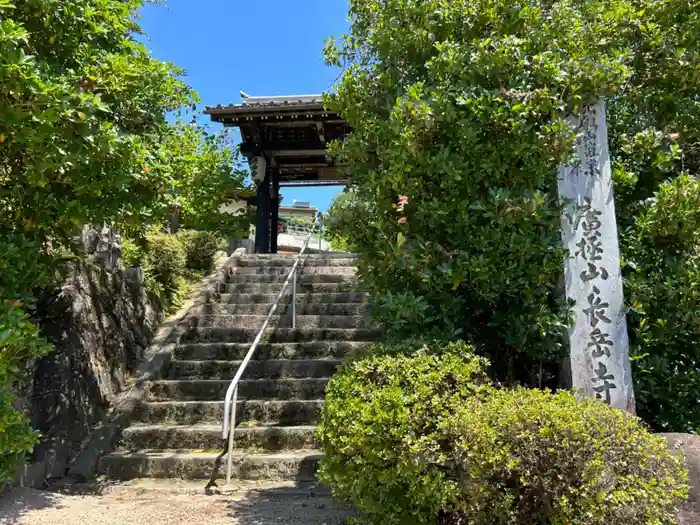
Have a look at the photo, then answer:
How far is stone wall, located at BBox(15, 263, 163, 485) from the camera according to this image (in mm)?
4750

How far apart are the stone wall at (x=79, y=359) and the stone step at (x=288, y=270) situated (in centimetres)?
224

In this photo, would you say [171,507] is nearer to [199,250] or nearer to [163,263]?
[163,263]

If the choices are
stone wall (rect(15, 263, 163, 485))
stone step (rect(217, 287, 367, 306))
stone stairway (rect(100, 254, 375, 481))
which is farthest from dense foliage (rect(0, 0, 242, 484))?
stone step (rect(217, 287, 367, 306))

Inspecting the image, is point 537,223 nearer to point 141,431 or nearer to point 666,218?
point 666,218

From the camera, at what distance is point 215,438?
4.96m

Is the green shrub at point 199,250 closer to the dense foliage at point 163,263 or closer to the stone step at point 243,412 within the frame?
the dense foliage at point 163,263

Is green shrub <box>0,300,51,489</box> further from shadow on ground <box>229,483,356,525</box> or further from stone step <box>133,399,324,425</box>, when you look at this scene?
stone step <box>133,399,324,425</box>

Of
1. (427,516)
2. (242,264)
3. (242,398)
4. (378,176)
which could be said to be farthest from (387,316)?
(242,264)

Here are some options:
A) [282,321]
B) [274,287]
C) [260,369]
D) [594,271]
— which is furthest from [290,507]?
[274,287]

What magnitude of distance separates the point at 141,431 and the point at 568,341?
3.96 m

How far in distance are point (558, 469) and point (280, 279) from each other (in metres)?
6.46

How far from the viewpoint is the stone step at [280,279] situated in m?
8.37

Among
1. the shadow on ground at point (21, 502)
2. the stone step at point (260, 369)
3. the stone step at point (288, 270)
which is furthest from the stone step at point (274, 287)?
the shadow on ground at point (21, 502)

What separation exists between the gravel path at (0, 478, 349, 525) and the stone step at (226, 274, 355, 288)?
4244 mm
